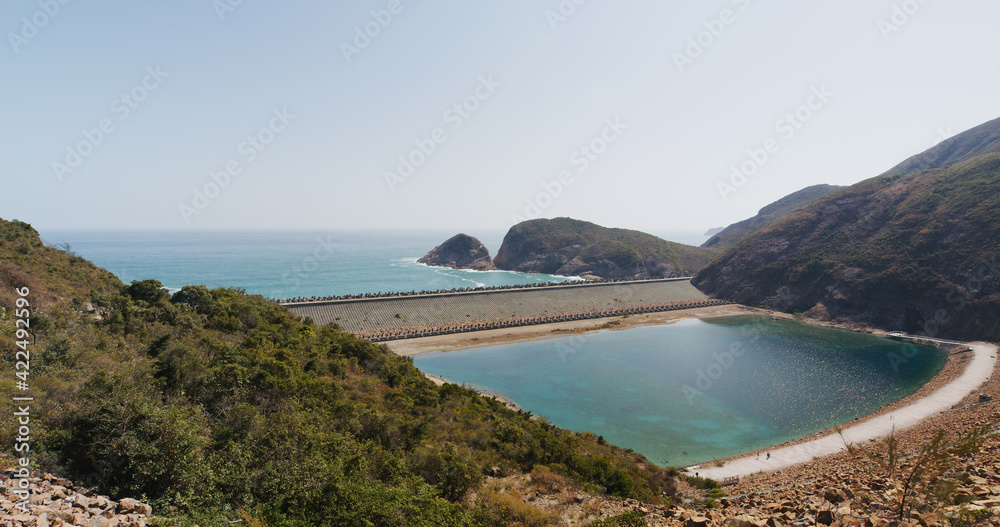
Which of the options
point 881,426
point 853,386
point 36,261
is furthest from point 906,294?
point 36,261

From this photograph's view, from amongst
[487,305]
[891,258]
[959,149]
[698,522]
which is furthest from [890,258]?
[959,149]

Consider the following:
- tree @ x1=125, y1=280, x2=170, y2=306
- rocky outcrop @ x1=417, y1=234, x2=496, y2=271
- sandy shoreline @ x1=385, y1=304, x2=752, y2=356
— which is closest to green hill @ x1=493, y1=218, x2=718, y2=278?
rocky outcrop @ x1=417, y1=234, x2=496, y2=271

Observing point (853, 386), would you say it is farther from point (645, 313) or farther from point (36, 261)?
point (36, 261)

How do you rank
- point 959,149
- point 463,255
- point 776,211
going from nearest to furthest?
1. point 959,149
2. point 463,255
3. point 776,211

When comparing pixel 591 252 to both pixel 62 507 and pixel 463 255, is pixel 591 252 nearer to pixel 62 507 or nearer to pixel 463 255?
pixel 463 255

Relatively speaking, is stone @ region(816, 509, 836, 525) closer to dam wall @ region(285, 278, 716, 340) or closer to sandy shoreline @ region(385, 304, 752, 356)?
sandy shoreline @ region(385, 304, 752, 356)

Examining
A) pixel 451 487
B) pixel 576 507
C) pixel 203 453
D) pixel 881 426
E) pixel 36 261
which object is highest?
pixel 36 261
